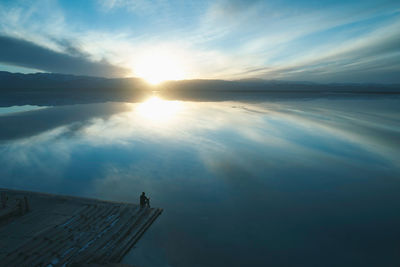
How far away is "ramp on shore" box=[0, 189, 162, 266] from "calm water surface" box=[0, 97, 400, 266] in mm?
779

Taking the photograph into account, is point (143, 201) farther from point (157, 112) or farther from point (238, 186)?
point (157, 112)

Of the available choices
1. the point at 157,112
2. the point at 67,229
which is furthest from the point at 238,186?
the point at 157,112

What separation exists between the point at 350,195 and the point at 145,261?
35.4 ft

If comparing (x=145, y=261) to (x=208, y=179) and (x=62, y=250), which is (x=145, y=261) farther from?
(x=208, y=179)

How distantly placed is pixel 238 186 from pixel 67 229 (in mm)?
8354

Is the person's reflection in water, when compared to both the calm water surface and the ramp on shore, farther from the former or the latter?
the calm water surface

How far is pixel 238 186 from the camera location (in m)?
11.8

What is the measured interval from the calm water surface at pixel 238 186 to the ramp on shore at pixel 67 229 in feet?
2.56

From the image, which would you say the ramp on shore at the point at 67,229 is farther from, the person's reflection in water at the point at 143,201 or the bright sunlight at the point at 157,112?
the bright sunlight at the point at 157,112

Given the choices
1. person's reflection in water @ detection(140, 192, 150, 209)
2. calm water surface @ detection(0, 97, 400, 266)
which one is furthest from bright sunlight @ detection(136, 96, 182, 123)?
person's reflection in water @ detection(140, 192, 150, 209)

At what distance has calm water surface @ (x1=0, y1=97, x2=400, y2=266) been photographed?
7250 mm

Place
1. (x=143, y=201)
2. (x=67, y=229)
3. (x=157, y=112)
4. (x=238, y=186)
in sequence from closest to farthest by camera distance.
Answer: (x=67, y=229) < (x=143, y=201) < (x=238, y=186) < (x=157, y=112)

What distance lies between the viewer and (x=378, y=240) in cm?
767

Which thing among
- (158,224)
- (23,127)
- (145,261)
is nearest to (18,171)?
(158,224)
